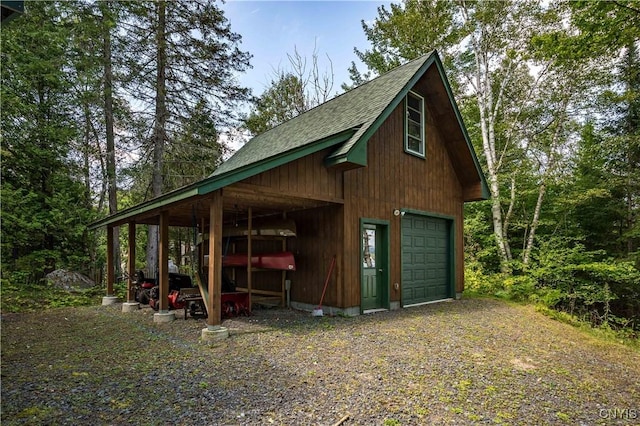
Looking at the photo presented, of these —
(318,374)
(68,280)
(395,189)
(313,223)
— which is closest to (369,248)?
(313,223)

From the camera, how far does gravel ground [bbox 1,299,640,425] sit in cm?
302

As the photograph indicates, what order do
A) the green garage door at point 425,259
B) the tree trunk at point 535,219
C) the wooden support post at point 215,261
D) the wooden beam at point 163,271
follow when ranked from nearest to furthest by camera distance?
the wooden support post at point 215,261 < the wooden beam at point 163,271 < the green garage door at point 425,259 < the tree trunk at point 535,219

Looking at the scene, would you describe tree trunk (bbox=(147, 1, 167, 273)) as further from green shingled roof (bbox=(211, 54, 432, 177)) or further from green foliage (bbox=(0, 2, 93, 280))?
green shingled roof (bbox=(211, 54, 432, 177))

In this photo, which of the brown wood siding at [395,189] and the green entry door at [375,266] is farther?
the green entry door at [375,266]

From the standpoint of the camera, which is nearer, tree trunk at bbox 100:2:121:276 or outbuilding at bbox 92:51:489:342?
outbuilding at bbox 92:51:489:342

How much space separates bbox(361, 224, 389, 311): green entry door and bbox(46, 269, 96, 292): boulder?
31.3 feet

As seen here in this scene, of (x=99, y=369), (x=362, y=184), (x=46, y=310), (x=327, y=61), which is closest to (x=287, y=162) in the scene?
(x=362, y=184)

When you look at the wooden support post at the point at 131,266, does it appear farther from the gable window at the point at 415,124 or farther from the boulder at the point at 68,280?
the gable window at the point at 415,124

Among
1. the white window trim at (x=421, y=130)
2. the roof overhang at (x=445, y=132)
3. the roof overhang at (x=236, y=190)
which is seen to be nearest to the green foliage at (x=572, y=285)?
the roof overhang at (x=445, y=132)

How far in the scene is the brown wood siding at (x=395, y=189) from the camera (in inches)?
292

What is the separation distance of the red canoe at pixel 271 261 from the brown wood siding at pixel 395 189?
1.30 metres

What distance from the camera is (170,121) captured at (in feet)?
42.4

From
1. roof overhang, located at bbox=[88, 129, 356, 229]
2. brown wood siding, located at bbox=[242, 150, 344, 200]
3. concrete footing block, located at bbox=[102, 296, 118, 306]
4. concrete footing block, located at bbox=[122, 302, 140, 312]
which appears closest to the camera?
roof overhang, located at bbox=[88, 129, 356, 229]

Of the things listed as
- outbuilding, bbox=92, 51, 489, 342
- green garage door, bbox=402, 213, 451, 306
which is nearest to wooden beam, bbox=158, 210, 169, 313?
outbuilding, bbox=92, 51, 489, 342
